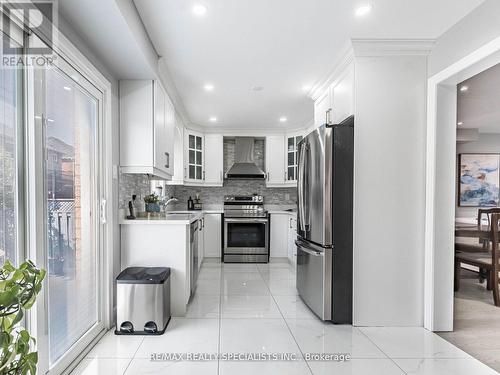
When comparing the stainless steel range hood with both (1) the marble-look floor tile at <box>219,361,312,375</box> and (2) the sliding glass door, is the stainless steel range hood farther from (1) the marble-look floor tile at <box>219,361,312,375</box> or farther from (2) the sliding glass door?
(1) the marble-look floor tile at <box>219,361,312,375</box>

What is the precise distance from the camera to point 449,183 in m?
2.56

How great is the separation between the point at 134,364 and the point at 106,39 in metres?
2.23

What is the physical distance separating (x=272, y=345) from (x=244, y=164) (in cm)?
384

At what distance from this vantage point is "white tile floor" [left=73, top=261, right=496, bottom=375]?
6.54 ft

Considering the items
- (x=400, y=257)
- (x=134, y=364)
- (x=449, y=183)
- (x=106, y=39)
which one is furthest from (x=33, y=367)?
(x=449, y=183)

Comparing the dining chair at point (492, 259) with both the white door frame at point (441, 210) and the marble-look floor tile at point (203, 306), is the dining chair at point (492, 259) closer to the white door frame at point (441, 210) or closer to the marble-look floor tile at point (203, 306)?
the white door frame at point (441, 210)

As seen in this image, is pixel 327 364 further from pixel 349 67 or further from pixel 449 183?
pixel 349 67

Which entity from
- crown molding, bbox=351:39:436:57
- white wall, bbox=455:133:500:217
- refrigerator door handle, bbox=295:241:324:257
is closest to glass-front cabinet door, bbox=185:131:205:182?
refrigerator door handle, bbox=295:241:324:257

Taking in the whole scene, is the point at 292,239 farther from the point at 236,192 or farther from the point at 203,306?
the point at 203,306

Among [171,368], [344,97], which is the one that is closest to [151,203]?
[171,368]

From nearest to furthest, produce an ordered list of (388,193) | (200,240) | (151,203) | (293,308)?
(388,193) < (293,308) < (151,203) < (200,240)

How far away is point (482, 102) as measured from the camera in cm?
411

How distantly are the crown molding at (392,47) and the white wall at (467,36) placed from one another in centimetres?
8

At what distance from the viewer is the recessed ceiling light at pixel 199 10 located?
80.6 inches
